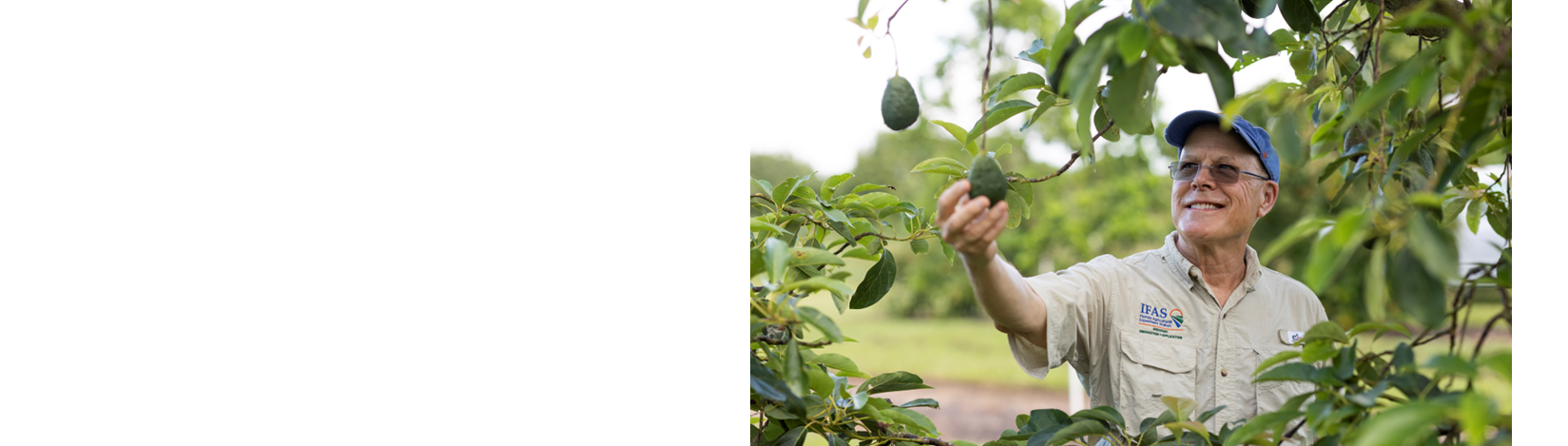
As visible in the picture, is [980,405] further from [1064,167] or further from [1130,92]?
[1130,92]

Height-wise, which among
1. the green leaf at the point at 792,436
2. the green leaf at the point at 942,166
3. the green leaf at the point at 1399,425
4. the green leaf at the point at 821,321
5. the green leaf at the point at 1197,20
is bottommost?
the green leaf at the point at 792,436

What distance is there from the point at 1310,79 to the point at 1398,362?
90 cm

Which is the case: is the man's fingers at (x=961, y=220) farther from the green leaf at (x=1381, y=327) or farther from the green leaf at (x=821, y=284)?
the green leaf at (x=1381, y=327)

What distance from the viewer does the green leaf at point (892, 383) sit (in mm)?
1471

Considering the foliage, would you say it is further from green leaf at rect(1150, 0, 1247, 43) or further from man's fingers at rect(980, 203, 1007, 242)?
green leaf at rect(1150, 0, 1247, 43)

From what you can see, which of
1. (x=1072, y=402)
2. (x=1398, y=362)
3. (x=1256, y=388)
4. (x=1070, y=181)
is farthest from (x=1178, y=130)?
(x=1070, y=181)

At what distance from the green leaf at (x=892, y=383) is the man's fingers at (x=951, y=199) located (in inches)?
18.0

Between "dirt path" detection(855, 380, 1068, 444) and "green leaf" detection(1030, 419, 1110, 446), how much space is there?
620cm

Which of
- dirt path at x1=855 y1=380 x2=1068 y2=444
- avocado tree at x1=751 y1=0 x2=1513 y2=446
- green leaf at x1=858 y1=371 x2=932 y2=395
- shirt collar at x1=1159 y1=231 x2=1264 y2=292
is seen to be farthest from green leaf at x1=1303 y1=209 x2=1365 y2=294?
dirt path at x1=855 y1=380 x2=1068 y2=444

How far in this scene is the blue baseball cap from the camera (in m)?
1.83

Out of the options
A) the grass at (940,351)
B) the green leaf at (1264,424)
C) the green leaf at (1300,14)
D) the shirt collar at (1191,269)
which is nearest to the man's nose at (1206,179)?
the shirt collar at (1191,269)

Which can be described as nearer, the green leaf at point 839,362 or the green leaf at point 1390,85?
the green leaf at point 1390,85

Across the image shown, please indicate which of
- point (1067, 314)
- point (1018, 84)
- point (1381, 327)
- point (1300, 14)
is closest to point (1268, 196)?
point (1067, 314)

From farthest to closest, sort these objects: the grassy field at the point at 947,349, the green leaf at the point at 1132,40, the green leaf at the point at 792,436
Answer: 1. the grassy field at the point at 947,349
2. the green leaf at the point at 792,436
3. the green leaf at the point at 1132,40
